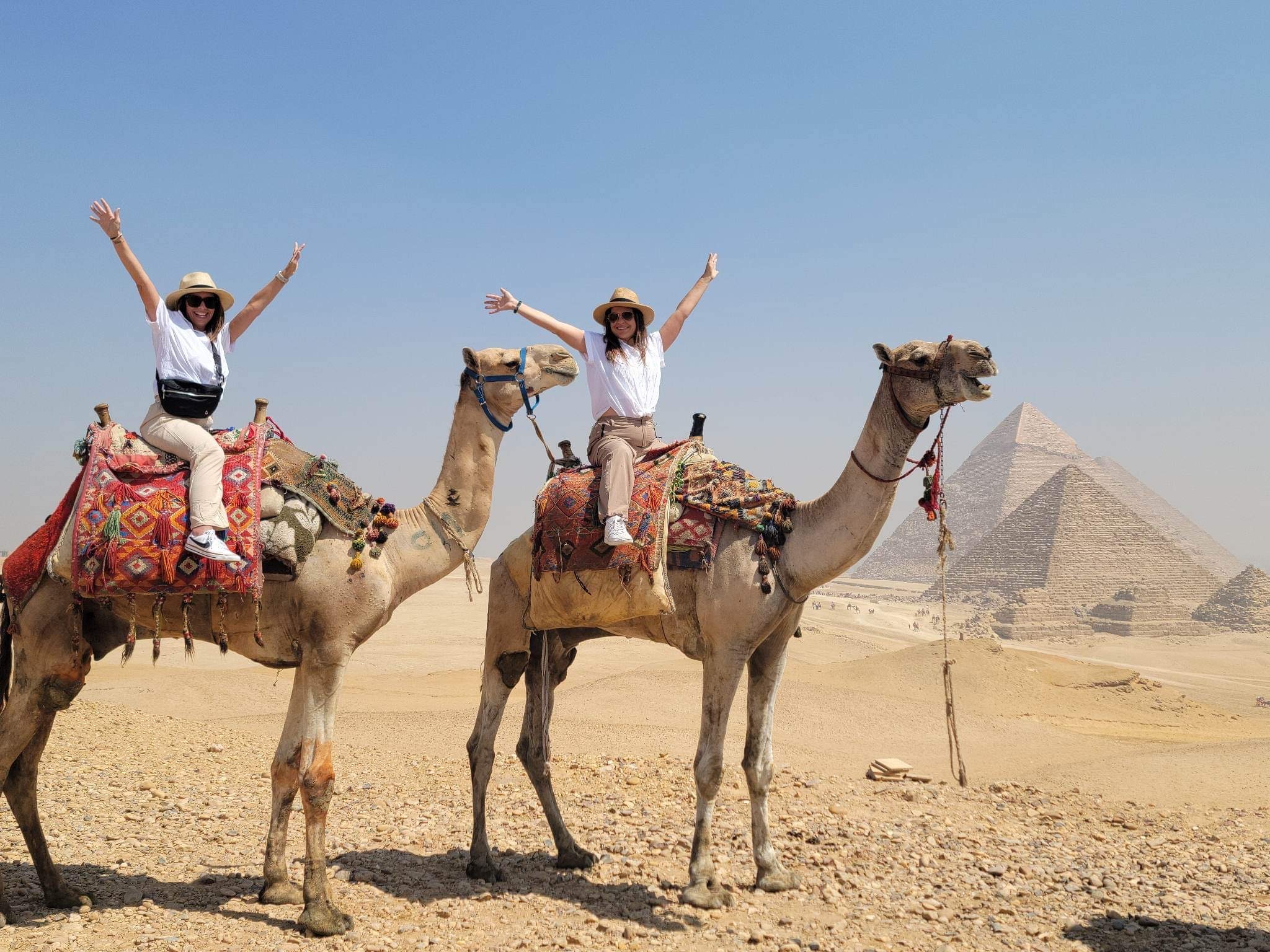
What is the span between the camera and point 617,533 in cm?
567

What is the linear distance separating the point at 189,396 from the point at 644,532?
258 centimetres

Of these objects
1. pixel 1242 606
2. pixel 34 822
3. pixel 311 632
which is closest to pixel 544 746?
pixel 311 632

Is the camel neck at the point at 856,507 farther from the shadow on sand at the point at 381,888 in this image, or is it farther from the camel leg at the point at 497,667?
the shadow on sand at the point at 381,888

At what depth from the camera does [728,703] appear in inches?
230

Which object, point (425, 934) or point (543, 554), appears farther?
point (543, 554)

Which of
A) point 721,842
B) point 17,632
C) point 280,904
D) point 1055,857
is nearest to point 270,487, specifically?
point 17,632

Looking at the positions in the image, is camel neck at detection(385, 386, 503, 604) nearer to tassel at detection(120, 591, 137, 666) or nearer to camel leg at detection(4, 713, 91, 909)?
tassel at detection(120, 591, 137, 666)

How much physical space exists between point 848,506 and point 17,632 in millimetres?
→ 4506

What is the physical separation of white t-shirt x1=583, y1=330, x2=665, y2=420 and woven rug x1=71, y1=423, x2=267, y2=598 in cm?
209

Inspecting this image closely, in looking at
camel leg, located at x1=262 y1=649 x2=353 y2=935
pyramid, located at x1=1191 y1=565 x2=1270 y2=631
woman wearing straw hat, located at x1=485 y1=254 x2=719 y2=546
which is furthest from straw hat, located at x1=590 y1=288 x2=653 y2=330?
pyramid, located at x1=1191 y1=565 x2=1270 y2=631

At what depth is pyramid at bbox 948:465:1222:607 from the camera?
95.2m

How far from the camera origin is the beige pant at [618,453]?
5.79 meters

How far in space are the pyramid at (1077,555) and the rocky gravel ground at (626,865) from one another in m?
87.4

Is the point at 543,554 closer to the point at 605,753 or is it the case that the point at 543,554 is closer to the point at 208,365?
the point at 208,365
